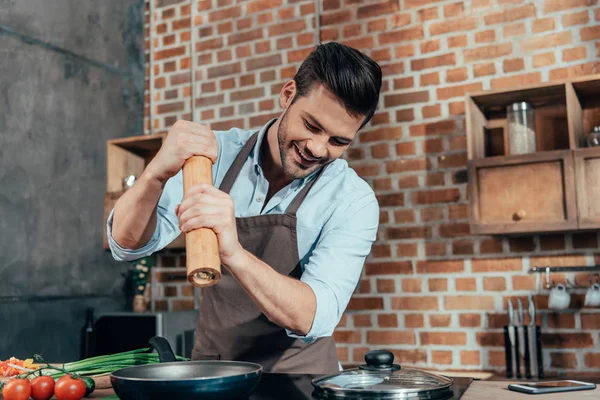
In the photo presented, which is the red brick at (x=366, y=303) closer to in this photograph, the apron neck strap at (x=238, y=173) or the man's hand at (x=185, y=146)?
the apron neck strap at (x=238, y=173)

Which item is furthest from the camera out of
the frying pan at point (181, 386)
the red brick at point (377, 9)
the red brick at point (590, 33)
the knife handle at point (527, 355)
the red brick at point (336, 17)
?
the red brick at point (336, 17)

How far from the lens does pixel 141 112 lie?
3777 mm

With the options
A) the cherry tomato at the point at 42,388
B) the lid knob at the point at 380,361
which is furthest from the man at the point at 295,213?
the cherry tomato at the point at 42,388

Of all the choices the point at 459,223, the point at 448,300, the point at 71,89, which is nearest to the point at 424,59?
the point at 459,223

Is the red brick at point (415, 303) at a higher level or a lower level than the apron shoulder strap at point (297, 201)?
lower

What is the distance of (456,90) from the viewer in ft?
9.73

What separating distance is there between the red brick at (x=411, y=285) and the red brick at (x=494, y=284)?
0.98 ft

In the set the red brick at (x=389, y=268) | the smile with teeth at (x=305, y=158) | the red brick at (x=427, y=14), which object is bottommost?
the red brick at (x=389, y=268)

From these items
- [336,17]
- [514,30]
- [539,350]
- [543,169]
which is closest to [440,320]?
[539,350]

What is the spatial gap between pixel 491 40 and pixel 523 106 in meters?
0.45

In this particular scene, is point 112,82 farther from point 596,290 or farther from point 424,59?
point 596,290

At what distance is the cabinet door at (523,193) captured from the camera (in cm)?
247

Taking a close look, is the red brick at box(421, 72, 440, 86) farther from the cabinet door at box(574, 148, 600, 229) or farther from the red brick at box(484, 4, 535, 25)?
the cabinet door at box(574, 148, 600, 229)

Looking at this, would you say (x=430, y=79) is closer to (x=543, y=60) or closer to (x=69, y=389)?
(x=543, y=60)
